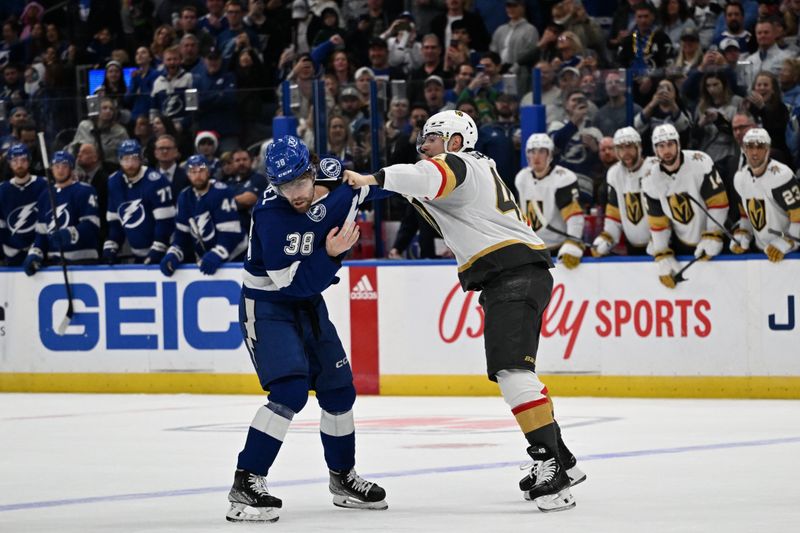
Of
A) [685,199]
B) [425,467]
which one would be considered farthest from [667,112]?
[425,467]

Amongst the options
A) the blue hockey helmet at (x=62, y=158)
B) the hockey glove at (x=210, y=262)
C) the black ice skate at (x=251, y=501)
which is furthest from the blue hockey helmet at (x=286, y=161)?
the blue hockey helmet at (x=62, y=158)

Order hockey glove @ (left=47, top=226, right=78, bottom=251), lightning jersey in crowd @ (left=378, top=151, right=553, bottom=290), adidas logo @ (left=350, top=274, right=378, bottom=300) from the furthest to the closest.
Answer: hockey glove @ (left=47, top=226, right=78, bottom=251), adidas logo @ (left=350, top=274, right=378, bottom=300), lightning jersey in crowd @ (left=378, top=151, right=553, bottom=290)

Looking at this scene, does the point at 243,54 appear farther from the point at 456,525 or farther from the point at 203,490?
the point at 456,525

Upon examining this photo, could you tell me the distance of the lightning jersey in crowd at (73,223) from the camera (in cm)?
1441

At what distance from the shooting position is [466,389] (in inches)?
508

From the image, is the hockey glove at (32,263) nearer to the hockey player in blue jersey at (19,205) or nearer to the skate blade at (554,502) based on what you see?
the hockey player in blue jersey at (19,205)

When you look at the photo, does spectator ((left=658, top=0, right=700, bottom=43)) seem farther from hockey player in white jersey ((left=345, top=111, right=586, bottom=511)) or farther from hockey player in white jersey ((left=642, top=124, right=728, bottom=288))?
hockey player in white jersey ((left=345, top=111, right=586, bottom=511))

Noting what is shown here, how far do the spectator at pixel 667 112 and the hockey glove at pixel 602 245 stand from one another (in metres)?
0.93

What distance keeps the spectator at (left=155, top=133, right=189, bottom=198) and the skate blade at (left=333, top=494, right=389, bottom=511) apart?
774 cm

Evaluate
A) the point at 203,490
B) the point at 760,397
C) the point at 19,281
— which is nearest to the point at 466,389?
the point at 760,397

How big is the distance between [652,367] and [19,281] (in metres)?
5.95

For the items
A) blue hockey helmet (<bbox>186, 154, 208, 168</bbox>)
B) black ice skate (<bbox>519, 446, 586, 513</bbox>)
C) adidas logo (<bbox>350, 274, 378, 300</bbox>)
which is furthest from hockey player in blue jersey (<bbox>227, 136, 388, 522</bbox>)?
blue hockey helmet (<bbox>186, 154, 208, 168</bbox>)

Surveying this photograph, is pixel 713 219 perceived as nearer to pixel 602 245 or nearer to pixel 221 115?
pixel 602 245

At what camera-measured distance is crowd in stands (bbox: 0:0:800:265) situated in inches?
486
